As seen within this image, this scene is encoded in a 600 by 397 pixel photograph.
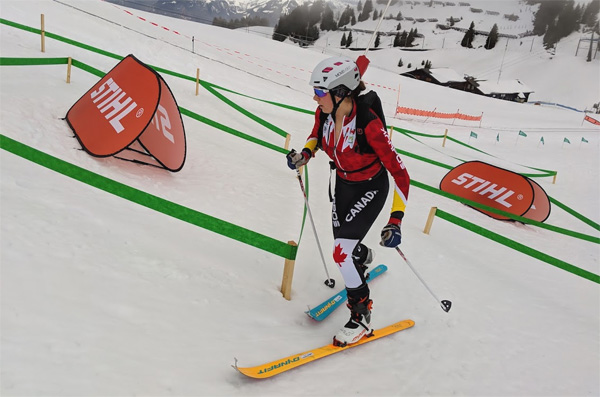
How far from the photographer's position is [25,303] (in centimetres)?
232

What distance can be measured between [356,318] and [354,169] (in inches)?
47.5

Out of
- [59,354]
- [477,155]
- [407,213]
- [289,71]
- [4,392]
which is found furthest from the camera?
[289,71]

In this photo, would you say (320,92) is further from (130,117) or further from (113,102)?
(113,102)

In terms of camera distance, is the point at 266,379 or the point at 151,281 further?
the point at 151,281

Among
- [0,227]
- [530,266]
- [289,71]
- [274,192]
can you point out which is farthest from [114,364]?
[289,71]

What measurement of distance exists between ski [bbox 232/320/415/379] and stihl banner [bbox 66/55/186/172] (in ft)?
11.1

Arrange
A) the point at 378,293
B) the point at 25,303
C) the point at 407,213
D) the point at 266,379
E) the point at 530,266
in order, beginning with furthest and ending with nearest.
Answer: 1. the point at 407,213
2. the point at 530,266
3. the point at 378,293
4. the point at 266,379
5. the point at 25,303

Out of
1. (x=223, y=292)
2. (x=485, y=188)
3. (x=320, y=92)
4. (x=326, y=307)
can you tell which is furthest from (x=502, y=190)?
(x=223, y=292)

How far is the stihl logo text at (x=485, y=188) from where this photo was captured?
8273mm

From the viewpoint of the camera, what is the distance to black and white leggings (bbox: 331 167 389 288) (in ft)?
9.93

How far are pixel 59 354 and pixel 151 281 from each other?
1.02m

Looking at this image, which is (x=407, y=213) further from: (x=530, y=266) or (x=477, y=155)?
(x=477, y=155)

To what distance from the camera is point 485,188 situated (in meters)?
8.45

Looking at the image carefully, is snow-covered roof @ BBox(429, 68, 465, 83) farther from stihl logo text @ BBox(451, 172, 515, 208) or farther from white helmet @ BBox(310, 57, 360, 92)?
white helmet @ BBox(310, 57, 360, 92)
